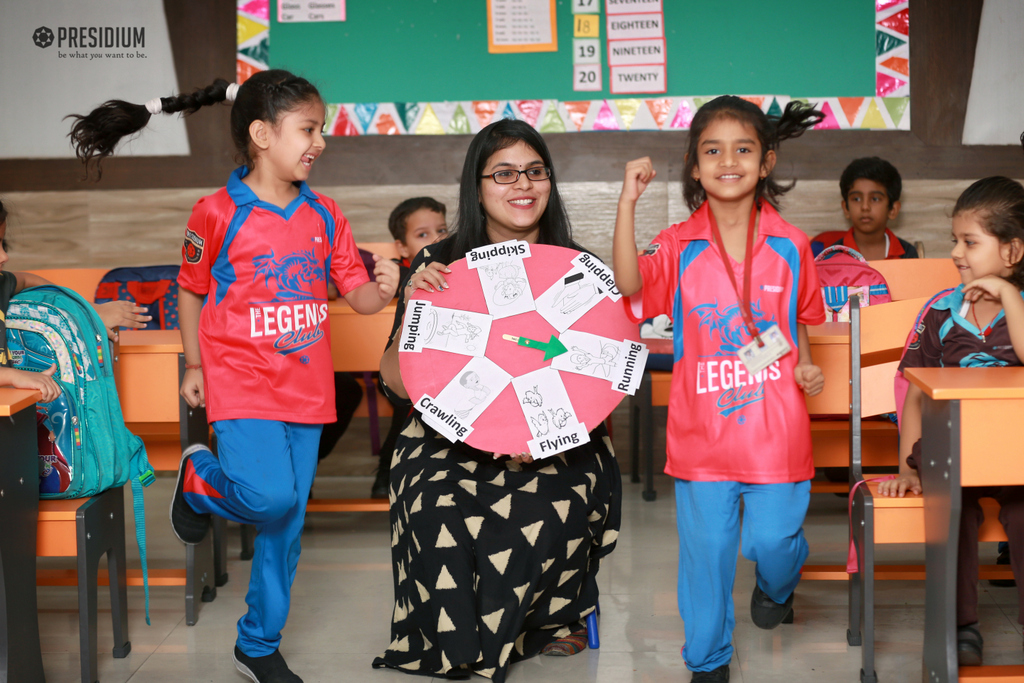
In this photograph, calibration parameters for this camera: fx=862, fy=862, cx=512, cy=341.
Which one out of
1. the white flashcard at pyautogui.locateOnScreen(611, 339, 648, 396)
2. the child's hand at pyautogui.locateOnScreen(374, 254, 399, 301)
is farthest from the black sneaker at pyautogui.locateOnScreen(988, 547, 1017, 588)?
the child's hand at pyautogui.locateOnScreen(374, 254, 399, 301)

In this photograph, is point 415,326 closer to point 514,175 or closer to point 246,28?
point 514,175

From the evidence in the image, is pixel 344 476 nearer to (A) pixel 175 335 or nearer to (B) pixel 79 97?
(A) pixel 175 335

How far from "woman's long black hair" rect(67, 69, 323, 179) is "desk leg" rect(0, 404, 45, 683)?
0.76m

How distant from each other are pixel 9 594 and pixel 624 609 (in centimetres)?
161

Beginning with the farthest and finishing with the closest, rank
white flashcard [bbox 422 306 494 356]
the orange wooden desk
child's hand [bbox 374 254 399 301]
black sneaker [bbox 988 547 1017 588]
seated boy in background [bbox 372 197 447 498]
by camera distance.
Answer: seated boy in background [bbox 372 197 447 498]
black sneaker [bbox 988 547 1017 588]
child's hand [bbox 374 254 399 301]
white flashcard [bbox 422 306 494 356]
the orange wooden desk

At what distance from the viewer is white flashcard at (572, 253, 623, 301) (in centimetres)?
211

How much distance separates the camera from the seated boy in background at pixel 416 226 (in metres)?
3.58

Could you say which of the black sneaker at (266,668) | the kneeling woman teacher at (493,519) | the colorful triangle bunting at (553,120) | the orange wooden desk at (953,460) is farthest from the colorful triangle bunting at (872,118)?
the black sneaker at (266,668)

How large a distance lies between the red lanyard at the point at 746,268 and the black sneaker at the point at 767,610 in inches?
31.6

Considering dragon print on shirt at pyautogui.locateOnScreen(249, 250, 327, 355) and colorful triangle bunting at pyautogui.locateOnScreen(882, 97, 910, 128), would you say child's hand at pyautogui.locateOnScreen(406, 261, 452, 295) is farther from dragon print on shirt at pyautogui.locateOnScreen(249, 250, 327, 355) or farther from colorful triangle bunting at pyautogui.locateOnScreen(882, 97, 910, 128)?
colorful triangle bunting at pyautogui.locateOnScreen(882, 97, 910, 128)

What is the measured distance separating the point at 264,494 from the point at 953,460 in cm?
150

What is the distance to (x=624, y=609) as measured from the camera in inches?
102

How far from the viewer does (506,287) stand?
83.3 inches

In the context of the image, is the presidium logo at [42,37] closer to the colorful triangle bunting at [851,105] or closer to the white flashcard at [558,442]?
the white flashcard at [558,442]
